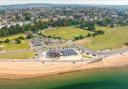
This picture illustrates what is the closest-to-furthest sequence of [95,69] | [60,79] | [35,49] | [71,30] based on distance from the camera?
[60,79] → [95,69] → [35,49] → [71,30]

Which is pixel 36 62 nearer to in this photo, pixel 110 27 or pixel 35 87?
pixel 35 87

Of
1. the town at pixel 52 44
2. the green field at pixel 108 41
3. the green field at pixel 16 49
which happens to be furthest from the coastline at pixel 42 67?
the green field at pixel 108 41

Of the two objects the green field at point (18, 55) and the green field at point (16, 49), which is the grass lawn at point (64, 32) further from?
the green field at point (18, 55)

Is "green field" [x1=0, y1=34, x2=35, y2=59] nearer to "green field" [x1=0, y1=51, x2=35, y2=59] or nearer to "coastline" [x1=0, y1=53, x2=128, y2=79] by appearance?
"green field" [x1=0, y1=51, x2=35, y2=59]

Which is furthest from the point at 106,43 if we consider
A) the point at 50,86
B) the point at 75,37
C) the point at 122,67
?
the point at 50,86

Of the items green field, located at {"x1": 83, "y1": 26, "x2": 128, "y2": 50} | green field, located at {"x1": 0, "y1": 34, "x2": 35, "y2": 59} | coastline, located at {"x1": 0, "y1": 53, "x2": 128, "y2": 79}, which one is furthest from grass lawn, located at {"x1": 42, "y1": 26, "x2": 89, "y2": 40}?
→ coastline, located at {"x1": 0, "y1": 53, "x2": 128, "y2": 79}
